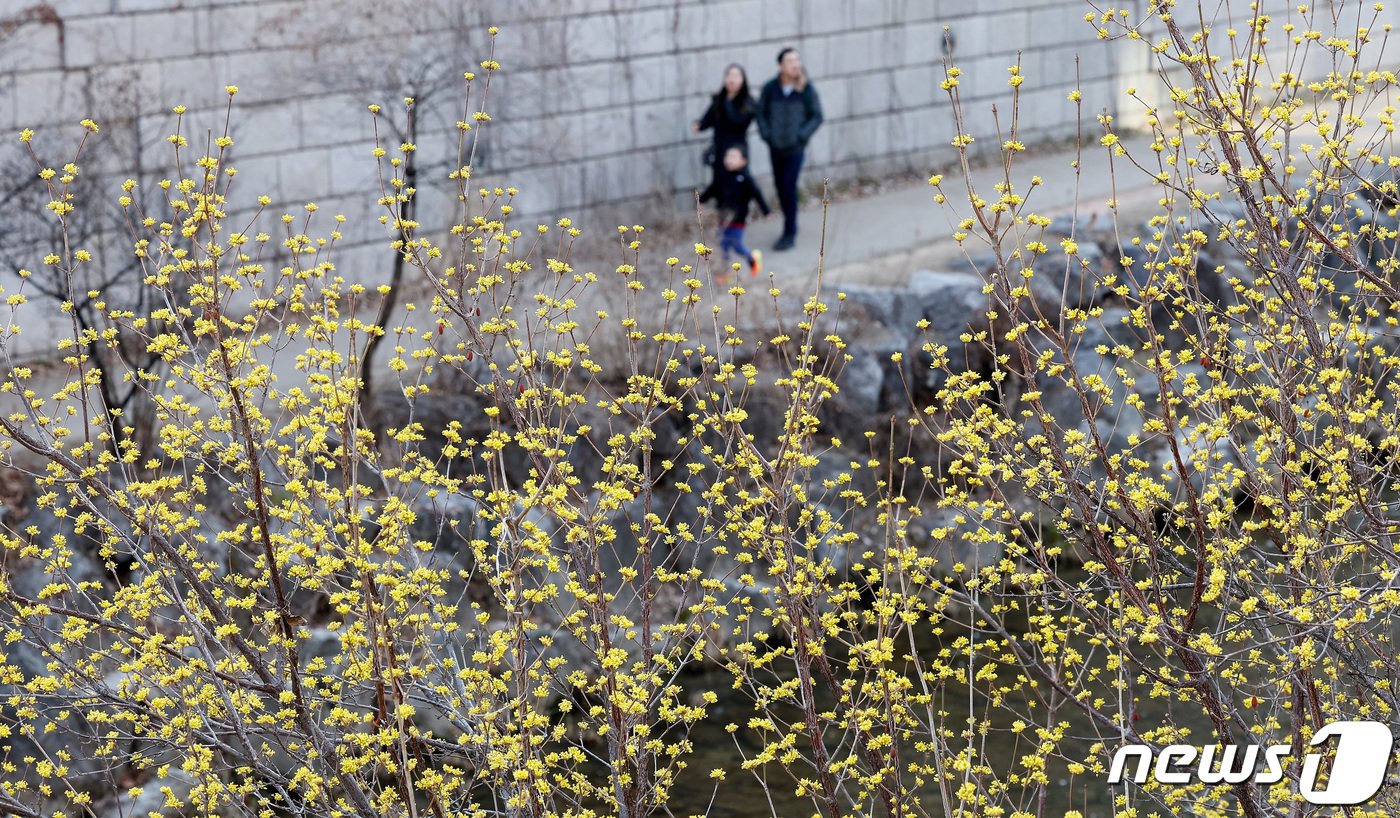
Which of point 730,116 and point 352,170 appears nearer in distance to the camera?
point 352,170

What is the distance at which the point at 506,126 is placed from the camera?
10.6 m

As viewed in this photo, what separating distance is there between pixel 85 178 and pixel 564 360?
18.2 ft

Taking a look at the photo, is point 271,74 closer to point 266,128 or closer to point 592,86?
point 266,128

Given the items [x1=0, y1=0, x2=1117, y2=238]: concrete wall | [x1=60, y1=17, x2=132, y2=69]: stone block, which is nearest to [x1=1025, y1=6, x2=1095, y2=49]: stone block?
[x1=0, y1=0, x2=1117, y2=238]: concrete wall

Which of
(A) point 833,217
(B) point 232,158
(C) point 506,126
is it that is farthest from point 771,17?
(B) point 232,158

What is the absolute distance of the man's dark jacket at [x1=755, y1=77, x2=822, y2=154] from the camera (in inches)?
444

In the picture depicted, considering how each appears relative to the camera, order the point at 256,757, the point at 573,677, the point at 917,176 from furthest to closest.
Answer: the point at 917,176, the point at 573,677, the point at 256,757

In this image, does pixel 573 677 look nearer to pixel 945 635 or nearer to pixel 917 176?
pixel 945 635

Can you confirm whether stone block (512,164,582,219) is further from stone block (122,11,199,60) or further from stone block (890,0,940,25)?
stone block (890,0,940,25)

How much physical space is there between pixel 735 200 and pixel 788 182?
0.78 meters

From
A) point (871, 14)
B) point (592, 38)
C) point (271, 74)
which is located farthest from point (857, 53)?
point (271, 74)

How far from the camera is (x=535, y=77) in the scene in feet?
36.1

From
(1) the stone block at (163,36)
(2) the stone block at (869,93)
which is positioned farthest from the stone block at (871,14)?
(1) the stone block at (163,36)

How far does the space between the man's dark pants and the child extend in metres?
0.39
